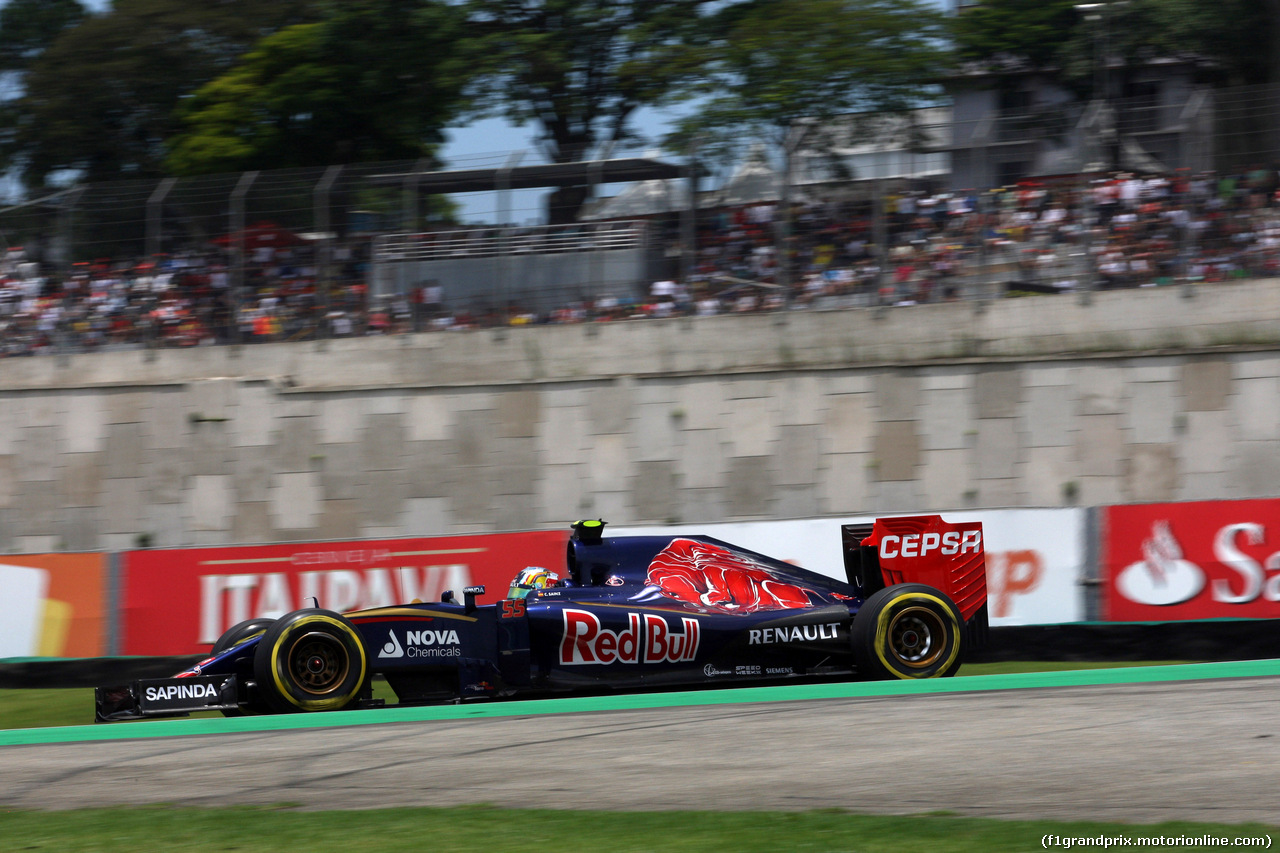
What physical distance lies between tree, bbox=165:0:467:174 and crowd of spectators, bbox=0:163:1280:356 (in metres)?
6.66

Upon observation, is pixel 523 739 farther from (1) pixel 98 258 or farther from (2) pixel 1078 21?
(2) pixel 1078 21

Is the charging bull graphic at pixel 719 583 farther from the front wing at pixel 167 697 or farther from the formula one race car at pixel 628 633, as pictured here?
the front wing at pixel 167 697

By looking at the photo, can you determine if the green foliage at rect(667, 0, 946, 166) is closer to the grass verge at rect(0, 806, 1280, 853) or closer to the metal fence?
the metal fence

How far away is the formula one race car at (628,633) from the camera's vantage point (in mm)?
8305

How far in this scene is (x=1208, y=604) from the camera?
455 inches

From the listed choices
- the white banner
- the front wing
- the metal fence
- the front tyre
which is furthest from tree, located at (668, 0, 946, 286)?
the front wing

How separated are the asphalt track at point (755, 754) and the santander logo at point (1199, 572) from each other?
9.51 feet

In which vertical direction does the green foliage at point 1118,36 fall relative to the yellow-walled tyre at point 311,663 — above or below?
above

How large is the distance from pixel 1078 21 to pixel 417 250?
15976 millimetres

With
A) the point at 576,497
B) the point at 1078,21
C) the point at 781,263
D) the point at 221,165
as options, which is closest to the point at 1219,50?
the point at 1078,21

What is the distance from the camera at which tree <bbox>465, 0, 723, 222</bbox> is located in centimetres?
2377

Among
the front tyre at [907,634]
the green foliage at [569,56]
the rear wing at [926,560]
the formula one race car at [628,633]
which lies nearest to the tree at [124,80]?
the green foliage at [569,56]

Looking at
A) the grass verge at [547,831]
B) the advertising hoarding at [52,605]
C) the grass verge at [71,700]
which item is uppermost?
the grass verge at [547,831]

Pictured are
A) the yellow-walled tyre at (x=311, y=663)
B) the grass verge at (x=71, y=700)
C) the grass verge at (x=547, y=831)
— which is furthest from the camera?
the grass verge at (x=71, y=700)
